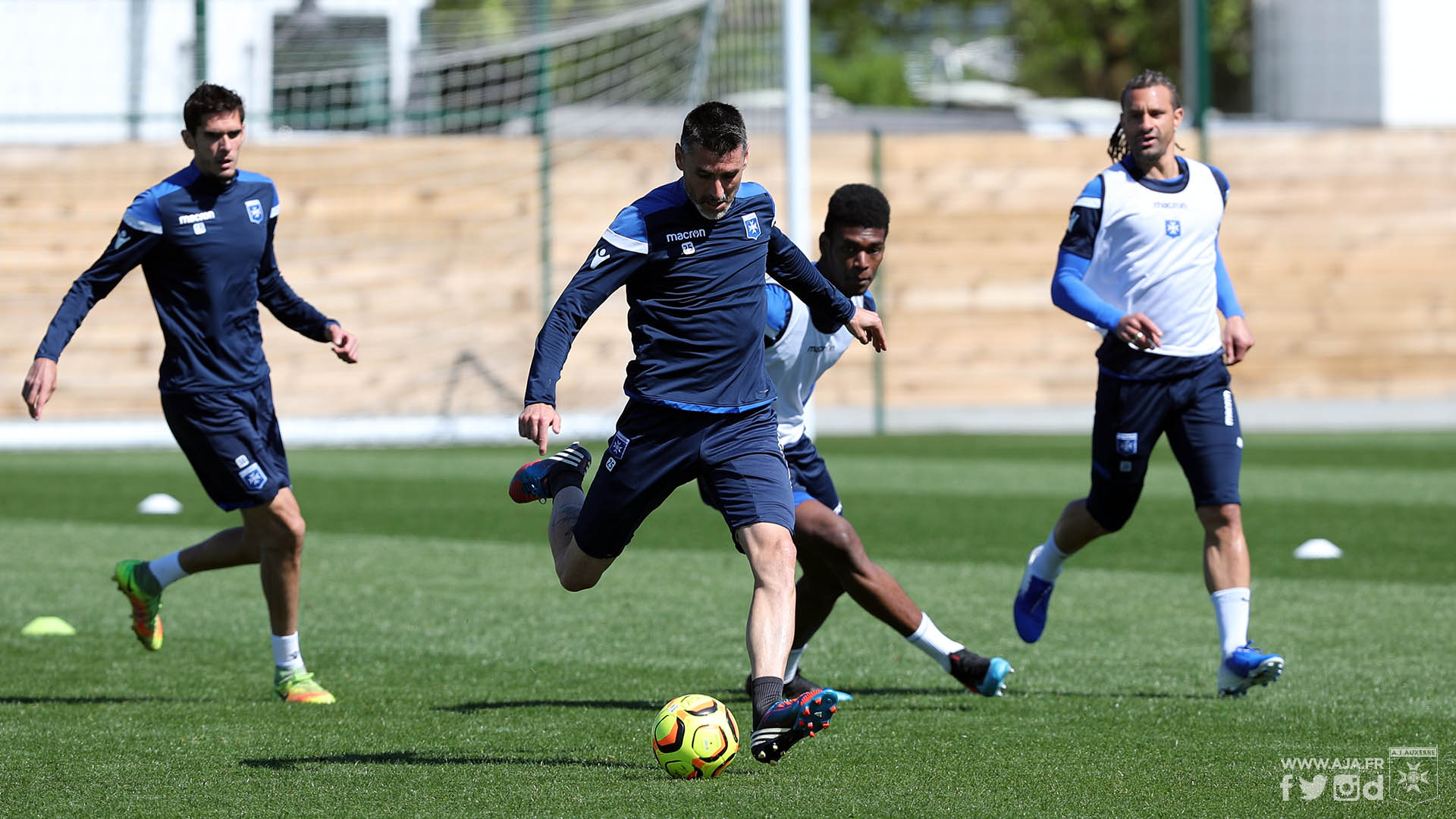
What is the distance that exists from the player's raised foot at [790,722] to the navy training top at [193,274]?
2.77 m

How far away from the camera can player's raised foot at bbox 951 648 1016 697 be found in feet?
20.5

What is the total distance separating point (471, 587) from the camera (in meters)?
9.15

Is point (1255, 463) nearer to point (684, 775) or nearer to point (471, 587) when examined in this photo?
point (471, 587)

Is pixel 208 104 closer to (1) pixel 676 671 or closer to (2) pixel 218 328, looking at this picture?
(2) pixel 218 328

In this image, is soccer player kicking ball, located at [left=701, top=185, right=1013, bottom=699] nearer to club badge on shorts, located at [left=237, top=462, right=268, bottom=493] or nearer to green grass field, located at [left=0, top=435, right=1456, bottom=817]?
green grass field, located at [left=0, top=435, right=1456, bottom=817]

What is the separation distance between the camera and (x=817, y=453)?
6.25 m

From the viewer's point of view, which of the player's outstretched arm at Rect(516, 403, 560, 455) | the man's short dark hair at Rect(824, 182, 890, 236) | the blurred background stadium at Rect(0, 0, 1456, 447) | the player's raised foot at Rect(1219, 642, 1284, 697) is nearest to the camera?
the player's outstretched arm at Rect(516, 403, 560, 455)

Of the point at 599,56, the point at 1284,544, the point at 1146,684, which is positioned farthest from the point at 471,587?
the point at 599,56

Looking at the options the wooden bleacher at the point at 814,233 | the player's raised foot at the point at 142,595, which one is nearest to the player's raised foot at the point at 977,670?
the player's raised foot at the point at 142,595

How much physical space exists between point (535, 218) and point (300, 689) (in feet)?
42.7

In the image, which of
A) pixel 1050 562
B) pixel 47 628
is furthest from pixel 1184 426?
pixel 47 628

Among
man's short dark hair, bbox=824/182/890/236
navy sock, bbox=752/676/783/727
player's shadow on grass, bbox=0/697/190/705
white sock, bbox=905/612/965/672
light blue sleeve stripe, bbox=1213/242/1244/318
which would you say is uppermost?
man's short dark hair, bbox=824/182/890/236

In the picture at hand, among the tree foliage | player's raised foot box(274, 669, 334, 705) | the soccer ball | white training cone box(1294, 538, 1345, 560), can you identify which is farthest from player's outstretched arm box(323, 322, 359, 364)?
the tree foliage

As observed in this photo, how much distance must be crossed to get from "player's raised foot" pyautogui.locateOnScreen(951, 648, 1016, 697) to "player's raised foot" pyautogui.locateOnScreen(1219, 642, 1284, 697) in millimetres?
749
